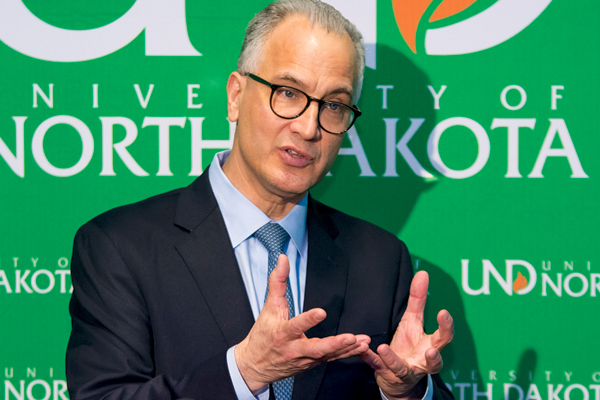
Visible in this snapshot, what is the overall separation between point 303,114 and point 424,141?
837 millimetres

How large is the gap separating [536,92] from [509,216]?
516 mm

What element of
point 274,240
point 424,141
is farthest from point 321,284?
point 424,141

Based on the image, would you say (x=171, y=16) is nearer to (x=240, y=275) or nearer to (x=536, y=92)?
(x=240, y=275)

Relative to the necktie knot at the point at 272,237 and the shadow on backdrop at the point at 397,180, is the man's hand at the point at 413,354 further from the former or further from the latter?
the shadow on backdrop at the point at 397,180

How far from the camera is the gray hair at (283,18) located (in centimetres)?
160

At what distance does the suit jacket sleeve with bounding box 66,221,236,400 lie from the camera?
4.19 ft

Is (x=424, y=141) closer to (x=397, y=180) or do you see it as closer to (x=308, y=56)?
(x=397, y=180)

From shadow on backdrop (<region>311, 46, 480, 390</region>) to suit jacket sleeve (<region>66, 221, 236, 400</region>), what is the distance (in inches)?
38.1

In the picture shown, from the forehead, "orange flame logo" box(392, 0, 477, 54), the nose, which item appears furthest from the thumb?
"orange flame logo" box(392, 0, 477, 54)

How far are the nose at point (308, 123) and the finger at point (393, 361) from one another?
627mm

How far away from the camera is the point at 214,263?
1.53m

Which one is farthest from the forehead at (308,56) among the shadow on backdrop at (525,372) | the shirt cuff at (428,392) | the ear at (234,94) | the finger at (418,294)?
the shadow on backdrop at (525,372)

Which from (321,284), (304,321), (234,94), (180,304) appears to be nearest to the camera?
(304,321)

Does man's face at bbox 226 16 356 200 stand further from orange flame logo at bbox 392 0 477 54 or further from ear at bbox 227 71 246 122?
Result: orange flame logo at bbox 392 0 477 54
